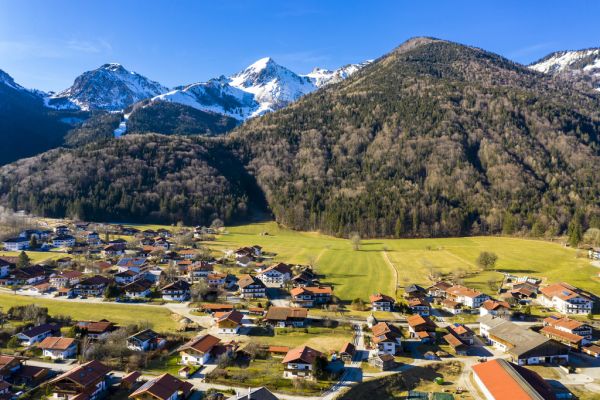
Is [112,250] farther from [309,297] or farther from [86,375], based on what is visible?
[86,375]

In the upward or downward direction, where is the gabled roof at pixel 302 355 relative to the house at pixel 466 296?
downward

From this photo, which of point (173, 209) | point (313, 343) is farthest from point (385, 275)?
point (173, 209)

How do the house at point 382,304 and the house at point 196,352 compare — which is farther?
the house at point 382,304

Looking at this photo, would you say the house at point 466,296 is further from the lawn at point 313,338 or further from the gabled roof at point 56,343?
the gabled roof at point 56,343

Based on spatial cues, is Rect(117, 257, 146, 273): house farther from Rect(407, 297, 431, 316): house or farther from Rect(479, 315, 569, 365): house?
Rect(479, 315, 569, 365): house

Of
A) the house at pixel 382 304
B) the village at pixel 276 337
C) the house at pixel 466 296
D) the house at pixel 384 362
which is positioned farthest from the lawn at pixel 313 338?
the house at pixel 466 296

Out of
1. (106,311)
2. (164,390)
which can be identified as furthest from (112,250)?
(164,390)

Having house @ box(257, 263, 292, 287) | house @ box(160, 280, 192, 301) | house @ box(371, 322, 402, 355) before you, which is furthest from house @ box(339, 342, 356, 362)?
house @ box(160, 280, 192, 301)

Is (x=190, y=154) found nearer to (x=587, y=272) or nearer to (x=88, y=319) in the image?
(x=88, y=319)
